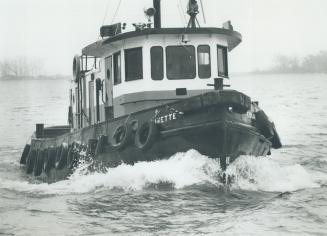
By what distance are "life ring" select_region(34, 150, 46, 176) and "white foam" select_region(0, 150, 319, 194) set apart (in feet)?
12.1

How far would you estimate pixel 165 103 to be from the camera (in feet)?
37.9

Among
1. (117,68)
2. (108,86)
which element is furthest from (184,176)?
(108,86)

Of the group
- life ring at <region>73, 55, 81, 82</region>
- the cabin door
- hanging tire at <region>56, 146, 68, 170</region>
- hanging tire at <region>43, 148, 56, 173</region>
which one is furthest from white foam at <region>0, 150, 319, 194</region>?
life ring at <region>73, 55, 81, 82</region>

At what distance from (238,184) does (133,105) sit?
285 cm

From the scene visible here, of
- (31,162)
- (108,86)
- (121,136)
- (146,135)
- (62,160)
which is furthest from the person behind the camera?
(31,162)

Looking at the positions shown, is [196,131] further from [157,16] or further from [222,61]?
[157,16]

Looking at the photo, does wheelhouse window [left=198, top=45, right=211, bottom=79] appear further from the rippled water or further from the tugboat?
the rippled water

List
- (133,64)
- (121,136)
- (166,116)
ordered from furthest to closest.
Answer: (133,64), (121,136), (166,116)

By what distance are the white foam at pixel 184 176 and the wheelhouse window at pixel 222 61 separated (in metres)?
2.11

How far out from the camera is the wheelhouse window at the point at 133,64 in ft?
38.9

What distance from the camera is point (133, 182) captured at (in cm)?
1083

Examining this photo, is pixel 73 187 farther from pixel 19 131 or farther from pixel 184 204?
pixel 19 131

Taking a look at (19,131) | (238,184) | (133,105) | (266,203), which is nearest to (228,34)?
(133,105)

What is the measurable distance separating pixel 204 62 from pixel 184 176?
2778mm
